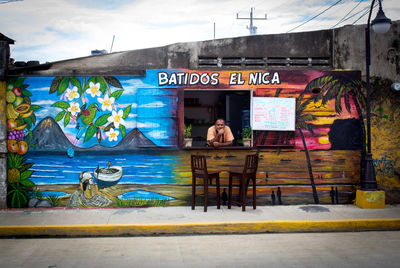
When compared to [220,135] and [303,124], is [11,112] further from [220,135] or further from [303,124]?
[303,124]

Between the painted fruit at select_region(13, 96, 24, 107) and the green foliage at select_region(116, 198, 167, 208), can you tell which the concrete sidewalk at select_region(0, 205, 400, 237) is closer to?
the green foliage at select_region(116, 198, 167, 208)

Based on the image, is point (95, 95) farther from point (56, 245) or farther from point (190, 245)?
point (190, 245)

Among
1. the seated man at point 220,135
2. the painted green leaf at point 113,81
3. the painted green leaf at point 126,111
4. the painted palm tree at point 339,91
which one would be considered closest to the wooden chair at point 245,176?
the seated man at point 220,135

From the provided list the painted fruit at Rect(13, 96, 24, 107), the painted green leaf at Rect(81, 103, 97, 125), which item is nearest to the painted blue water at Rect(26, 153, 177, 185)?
the painted green leaf at Rect(81, 103, 97, 125)

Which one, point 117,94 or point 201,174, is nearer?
point 201,174

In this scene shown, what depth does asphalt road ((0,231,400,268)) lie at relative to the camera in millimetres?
5207

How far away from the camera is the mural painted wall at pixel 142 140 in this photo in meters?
8.23

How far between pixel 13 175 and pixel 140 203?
2.94 m

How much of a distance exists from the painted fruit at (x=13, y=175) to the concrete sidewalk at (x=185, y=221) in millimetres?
706

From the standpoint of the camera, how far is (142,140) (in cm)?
834

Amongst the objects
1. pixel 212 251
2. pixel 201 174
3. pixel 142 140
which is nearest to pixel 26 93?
pixel 142 140

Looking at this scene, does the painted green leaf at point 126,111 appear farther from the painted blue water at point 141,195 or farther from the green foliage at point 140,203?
the green foliage at point 140,203

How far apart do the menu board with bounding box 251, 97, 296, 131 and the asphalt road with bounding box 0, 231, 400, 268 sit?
2.66 m

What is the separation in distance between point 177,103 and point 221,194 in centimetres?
237
